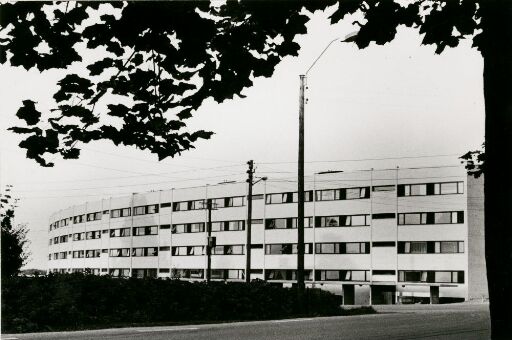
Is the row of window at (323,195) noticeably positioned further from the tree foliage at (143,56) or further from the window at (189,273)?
the tree foliage at (143,56)

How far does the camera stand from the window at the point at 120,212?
8043cm

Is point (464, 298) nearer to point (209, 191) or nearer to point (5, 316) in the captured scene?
point (209, 191)

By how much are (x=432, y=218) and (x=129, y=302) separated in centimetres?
4021

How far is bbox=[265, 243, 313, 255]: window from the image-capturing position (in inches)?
2408

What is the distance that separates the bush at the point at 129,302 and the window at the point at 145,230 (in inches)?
2130

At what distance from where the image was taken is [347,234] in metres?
58.4

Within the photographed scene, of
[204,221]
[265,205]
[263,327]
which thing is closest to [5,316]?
[263,327]

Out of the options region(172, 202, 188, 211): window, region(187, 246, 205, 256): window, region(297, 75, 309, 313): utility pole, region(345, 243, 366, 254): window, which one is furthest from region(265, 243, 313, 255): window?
region(297, 75, 309, 313): utility pole

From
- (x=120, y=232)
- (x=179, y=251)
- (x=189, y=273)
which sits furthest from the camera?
(x=120, y=232)

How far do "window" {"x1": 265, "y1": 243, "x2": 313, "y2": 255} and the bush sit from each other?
37299mm

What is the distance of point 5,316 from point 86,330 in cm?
208

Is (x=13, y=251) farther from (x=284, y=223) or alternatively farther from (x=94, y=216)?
(x=94, y=216)

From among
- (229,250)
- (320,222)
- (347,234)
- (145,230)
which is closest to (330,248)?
(347,234)

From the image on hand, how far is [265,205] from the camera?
212ft
